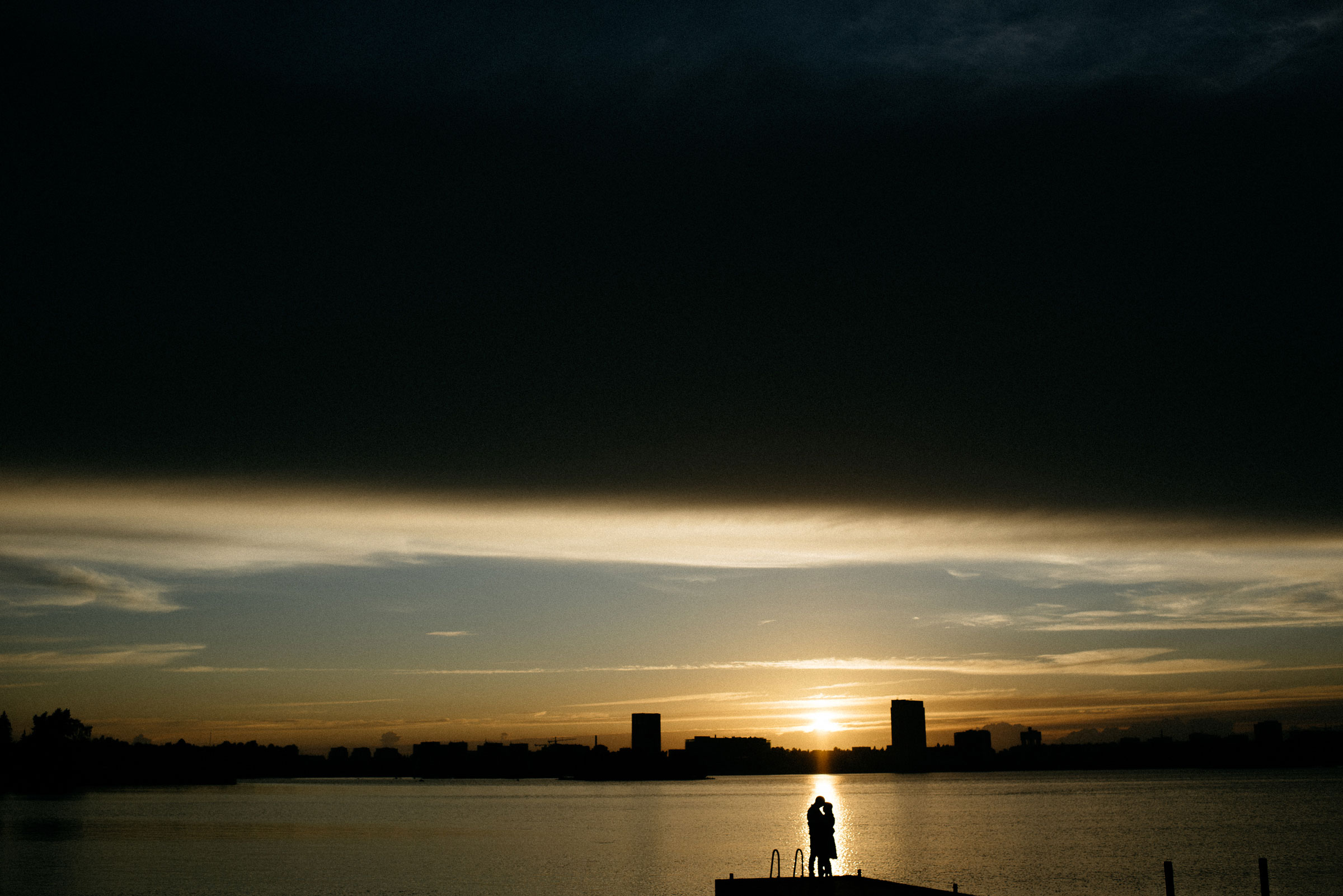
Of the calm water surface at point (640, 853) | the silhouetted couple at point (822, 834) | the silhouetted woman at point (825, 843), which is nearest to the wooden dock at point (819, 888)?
the silhouetted woman at point (825, 843)

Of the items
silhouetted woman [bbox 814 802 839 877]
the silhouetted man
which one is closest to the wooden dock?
silhouetted woman [bbox 814 802 839 877]

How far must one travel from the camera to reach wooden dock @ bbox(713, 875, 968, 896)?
137ft

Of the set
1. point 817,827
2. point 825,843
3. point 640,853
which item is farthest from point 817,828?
point 640,853

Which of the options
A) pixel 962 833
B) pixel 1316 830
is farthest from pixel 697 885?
pixel 1316 830

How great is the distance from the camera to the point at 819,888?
42.2 meters

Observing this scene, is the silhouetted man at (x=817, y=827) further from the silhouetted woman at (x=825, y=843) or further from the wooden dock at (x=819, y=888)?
the wooden dock at (x=819, y=888)

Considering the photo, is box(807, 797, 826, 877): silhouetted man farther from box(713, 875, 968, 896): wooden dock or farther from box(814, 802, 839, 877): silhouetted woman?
box(713, 875, 968, 896): wooden dock

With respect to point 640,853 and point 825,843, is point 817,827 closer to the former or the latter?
point 825,843

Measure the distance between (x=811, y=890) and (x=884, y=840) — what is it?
92.1m

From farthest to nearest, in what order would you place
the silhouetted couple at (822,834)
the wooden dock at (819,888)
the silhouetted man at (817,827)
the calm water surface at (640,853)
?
the calm water surface at (640,853) → the silhouetted man at (817,827) → the silhouetted couple at (822,834) → the wooden dock at (819,888)

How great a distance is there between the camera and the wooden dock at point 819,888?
41781mm

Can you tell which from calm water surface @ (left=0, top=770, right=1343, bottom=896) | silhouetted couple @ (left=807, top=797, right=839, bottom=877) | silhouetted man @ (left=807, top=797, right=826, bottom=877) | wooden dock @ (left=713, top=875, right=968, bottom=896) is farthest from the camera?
calm water surface @ (left=0, top=770, right=1343, bottom=896)

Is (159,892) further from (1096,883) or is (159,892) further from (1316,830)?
(1316,830)

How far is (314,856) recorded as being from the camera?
110938mm
